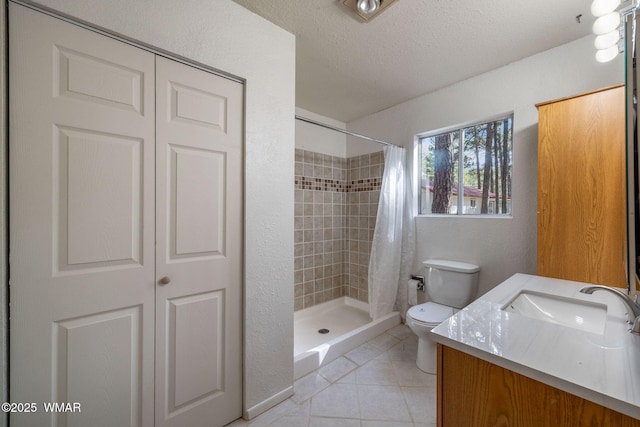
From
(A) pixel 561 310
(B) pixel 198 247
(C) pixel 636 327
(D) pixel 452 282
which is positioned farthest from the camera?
(D) pixel 452 282

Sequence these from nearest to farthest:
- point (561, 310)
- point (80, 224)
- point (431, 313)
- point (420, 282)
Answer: point (80, 224), point (561, 310), point (431, 313), point (420, 282)

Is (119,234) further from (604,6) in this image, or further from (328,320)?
(604,6)

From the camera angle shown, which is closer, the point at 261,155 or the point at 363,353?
the point at 261,155

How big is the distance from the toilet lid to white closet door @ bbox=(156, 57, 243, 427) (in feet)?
4.15

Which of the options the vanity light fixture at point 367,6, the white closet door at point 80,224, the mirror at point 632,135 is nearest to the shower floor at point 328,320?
the white closet door at point 80,224

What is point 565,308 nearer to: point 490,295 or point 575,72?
point 490,295

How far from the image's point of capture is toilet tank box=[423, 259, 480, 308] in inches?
78.1

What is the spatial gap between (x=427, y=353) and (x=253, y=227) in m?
1.57

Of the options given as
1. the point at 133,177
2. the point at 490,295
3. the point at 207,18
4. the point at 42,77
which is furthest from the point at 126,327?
the point at 490,295

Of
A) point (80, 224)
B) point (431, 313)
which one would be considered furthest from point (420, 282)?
point (80, 224)

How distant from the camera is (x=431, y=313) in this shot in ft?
6.33

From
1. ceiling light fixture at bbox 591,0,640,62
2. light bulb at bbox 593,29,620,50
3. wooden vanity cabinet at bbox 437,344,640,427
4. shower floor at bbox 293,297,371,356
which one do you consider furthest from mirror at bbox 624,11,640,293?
shower floor at bbox 293,297,371,356

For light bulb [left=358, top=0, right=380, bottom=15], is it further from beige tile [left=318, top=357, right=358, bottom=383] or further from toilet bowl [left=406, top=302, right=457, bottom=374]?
beige tile [left=318, top=357, right=358, bottom=383]

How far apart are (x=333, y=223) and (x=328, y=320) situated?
3.57ft
